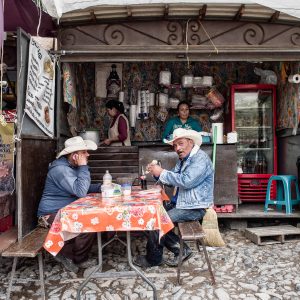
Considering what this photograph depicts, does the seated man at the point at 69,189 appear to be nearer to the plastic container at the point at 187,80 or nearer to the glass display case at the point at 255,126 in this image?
the plastic container at the point at 187,80

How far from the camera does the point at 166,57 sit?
609 centimetres

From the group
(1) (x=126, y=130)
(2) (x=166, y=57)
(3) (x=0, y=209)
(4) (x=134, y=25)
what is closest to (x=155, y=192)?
(3) (x=0, y=209)

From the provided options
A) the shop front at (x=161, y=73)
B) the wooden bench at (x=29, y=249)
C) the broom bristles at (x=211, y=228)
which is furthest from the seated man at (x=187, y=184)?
the shop front at (x=161, y=73)

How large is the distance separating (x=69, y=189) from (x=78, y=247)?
3.09 ft

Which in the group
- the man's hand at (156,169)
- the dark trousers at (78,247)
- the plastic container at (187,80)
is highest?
the plastic container at (187,80)

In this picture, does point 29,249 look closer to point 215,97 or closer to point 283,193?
point 283,193

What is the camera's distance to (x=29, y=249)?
4.02 metres

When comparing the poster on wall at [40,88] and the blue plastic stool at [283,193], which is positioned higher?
→ the poster on wall at [40,88]

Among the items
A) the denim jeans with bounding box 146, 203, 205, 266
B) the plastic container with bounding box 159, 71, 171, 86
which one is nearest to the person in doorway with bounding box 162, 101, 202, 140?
the plastic container with bounding box 159, 71, 171, 86

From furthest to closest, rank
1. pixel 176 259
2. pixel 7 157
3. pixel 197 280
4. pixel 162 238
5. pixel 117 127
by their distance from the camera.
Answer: pixel 117 127 → pixel 7 157 → pixel 176 259 → pixel 162 238 → pixel 197 280

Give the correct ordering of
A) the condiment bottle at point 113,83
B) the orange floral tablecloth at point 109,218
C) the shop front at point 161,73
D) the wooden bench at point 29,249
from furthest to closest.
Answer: the condiment bottle at point 113,83, the shop front at point 161,73, the wooden bench at point 29,249, the orange floral tablecloth at point 109,218

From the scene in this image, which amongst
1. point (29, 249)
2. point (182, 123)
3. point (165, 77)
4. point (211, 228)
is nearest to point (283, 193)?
point (211, 228)

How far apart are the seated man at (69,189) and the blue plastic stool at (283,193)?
12.6 feet

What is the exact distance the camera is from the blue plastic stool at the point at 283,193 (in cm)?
694
